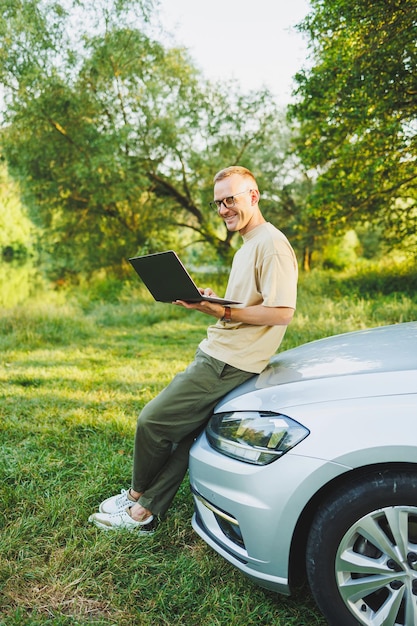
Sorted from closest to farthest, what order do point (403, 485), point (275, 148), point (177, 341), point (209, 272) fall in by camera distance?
point (403, 485) → point (177, 341) → point (209, 272) → point (275, 148)

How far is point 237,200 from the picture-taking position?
283cm

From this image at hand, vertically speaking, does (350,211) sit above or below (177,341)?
above

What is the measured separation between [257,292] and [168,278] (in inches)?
19.9

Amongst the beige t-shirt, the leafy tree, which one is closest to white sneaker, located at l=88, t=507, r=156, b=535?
the beige t-shirt

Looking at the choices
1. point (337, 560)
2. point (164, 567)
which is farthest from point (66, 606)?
point (337, 560)

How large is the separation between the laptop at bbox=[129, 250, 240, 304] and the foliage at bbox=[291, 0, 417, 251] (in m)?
7.62

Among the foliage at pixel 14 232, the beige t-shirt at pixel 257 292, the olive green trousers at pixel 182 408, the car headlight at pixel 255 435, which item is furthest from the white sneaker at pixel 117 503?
the foliage at pixel 14 232

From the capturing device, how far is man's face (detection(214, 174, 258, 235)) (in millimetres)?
2824

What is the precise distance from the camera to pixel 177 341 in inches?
347

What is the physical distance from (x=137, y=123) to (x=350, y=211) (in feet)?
27.0

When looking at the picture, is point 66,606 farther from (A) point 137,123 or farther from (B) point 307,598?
(A) point 137,123

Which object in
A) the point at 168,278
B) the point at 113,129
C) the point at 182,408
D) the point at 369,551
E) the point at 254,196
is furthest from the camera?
the point at 113,129

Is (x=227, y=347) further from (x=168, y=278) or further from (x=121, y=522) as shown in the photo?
(x=121, y=522)

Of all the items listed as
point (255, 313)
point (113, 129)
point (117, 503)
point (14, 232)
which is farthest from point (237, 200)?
point (14, 232)
